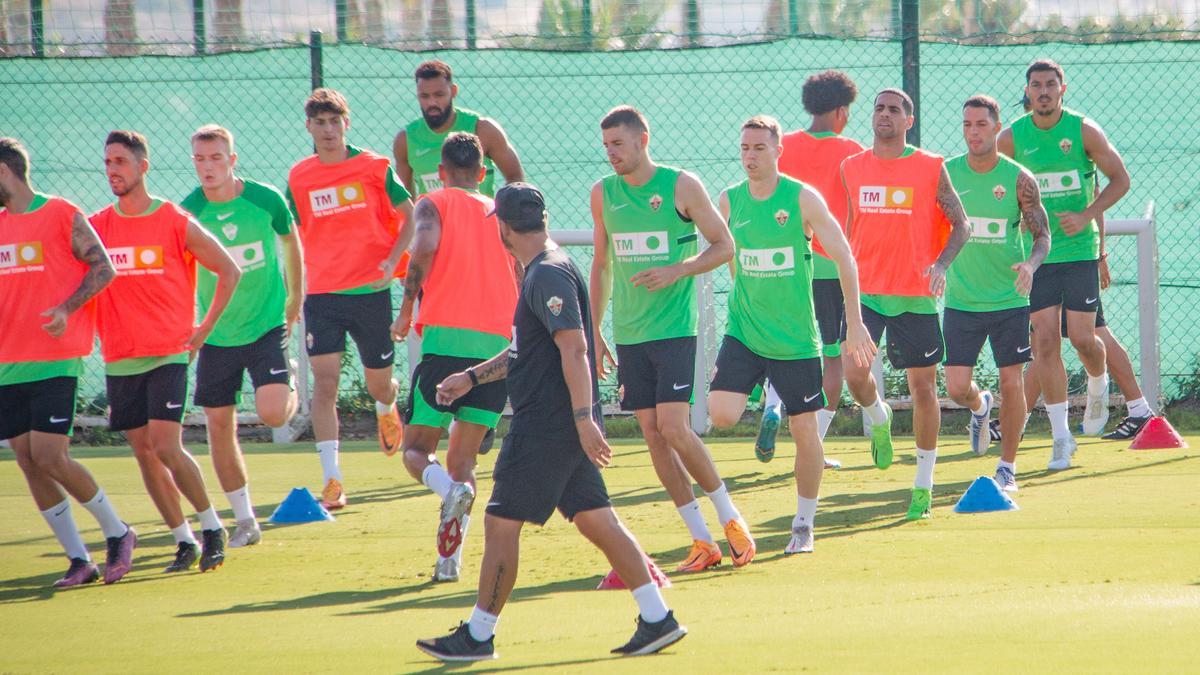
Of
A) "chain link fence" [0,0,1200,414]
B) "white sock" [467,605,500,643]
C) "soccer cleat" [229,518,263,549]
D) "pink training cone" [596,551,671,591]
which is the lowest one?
"soccer cleat" [229,518,263,549]

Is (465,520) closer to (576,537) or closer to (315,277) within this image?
(576,537)

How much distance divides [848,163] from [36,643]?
4.98 metres

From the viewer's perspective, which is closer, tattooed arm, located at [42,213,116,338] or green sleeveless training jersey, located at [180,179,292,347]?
tattooed arm, located at [42,213,116,338]

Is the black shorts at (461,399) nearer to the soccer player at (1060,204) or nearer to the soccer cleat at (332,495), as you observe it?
the soccer cleat at (332,495)

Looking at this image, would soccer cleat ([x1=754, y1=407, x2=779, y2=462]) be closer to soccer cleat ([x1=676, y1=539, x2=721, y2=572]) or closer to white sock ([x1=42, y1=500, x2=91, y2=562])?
soccer cleat ([x1=676, y1=539, x2=721, y2=572])

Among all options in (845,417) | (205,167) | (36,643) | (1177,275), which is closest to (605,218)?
(205,167)

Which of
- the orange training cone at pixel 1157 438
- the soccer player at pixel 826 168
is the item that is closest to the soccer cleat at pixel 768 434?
the soccer player at pixel 826 168

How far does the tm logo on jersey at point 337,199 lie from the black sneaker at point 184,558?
7.91ft

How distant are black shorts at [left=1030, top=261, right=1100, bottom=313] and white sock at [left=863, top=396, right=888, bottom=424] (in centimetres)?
123

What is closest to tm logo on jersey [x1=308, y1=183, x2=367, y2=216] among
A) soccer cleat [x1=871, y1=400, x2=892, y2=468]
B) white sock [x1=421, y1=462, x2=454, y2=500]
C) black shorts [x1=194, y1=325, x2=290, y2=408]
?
black shorts [x1=194, y1=325, x2=290, y2=408]

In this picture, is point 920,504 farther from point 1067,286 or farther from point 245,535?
point 245,535

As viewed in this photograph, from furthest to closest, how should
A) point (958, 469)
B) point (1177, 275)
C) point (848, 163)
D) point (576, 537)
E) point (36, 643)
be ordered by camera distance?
1. point (1177, 275)
2. point (958, 469)
3. point (848, 163)
4. point (576, 537)
5. point (36, 643)

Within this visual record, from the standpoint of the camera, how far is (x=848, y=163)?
8.77 meters

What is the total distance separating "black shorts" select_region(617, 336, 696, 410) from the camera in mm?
7145
